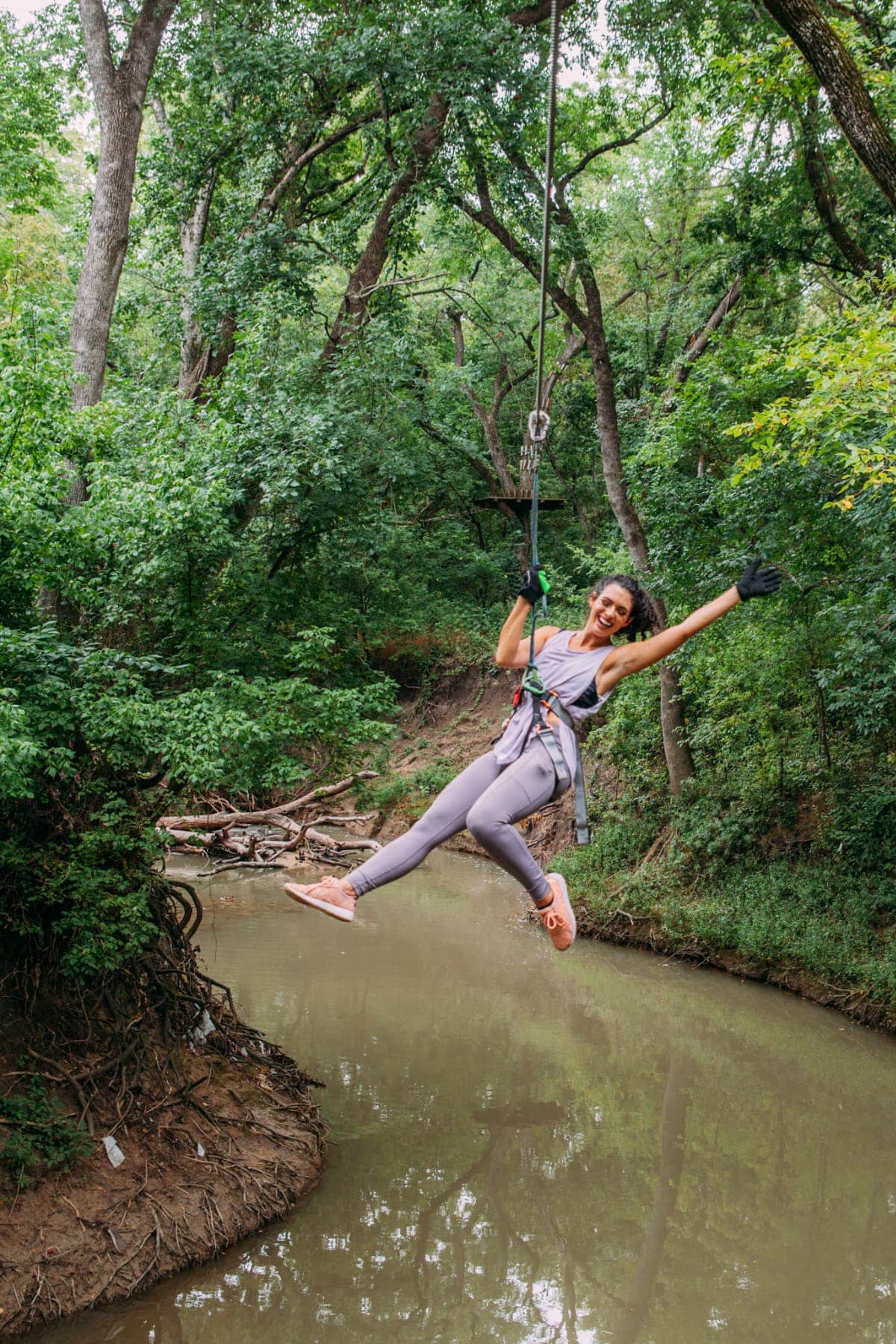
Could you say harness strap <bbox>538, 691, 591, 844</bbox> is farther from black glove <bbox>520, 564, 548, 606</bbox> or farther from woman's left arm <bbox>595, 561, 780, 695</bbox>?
black glove <bbox>520, 564, 548, 606</bbox>

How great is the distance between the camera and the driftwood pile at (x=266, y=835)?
7031mm

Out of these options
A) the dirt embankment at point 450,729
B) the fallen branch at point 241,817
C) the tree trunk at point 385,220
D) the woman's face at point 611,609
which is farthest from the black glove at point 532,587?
the dirt embankment at point 450,729

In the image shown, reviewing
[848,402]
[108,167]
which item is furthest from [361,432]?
[848,402]

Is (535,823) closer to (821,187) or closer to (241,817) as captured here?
(241,817)

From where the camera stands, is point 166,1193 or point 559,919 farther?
point 166,1193

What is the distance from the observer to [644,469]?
36.6ft

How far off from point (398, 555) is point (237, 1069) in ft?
47.5

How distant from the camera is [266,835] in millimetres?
8898

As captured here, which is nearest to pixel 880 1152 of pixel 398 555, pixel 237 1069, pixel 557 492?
pixel 237 1069

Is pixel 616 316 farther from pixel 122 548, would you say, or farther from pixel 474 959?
pixel 122 548

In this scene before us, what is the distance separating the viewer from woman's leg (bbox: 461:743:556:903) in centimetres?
369

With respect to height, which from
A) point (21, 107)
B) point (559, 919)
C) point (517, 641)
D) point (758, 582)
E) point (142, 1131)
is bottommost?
point (142, 1131)

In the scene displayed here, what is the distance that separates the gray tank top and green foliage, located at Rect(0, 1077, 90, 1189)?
2758 millimetres

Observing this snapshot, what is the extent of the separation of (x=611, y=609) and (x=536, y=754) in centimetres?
67
